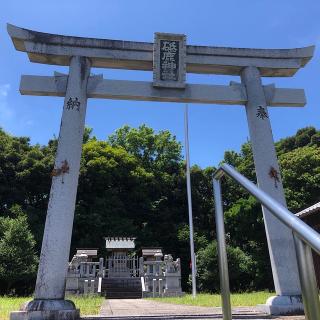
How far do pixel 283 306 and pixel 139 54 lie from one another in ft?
17.5

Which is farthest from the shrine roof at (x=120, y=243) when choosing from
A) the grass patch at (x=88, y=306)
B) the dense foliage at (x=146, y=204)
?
the grass patch at (x=88, y=306)

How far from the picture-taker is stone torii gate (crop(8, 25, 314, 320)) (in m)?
6.38

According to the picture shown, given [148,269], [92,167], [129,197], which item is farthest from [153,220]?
[148,269]

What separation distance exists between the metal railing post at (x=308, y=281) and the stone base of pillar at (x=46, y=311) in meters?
4.72

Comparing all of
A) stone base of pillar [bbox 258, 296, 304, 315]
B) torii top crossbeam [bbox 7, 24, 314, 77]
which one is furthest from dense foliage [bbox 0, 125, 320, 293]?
stone base of pillar [bbox 258, 296, 304, 315]

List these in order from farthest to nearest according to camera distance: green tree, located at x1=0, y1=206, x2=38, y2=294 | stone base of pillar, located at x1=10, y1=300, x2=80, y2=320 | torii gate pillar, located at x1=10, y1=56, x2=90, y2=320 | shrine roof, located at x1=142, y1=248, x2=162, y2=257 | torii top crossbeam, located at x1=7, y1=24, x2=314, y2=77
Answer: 1. shrine roof, located at x1=142, y1=248, x2=162, y2=257
2. green tree, located at x1=0, y1=206, x2=38, y2=294
3. torii top crossbeam, located at x1=7, y1=24, x2=314, y2=77
4. torii gate pillar, located at x1=10, y1=56, x2=90, y2=320
5. stone base of pillar, located at x1=10, y1=300, x2=80, y2=320

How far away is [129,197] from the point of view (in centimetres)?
2764

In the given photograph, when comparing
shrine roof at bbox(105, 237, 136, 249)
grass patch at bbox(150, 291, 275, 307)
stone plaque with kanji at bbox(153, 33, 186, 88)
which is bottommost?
grass patch at bbox(150, 291, 275, 307)

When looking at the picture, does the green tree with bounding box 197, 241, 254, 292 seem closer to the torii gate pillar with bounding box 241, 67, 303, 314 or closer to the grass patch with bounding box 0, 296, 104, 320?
the grass patch with bounding box 0, 296, 104, 320

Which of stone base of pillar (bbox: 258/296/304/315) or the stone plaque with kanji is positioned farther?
the stone plaque with kanji

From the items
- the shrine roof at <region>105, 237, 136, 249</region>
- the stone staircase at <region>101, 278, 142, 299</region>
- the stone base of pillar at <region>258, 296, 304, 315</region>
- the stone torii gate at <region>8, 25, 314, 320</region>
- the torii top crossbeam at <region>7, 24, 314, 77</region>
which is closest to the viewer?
the stone base of pillar at <region>258, 296, 304, 315</region>

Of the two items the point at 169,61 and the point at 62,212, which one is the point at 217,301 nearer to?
the point at 62,212

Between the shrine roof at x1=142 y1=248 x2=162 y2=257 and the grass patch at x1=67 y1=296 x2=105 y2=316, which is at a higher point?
the shrine roof at x1=142 y1=248 x2=162 y2=257

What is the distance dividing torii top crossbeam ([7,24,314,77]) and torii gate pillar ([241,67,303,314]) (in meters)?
0.35
